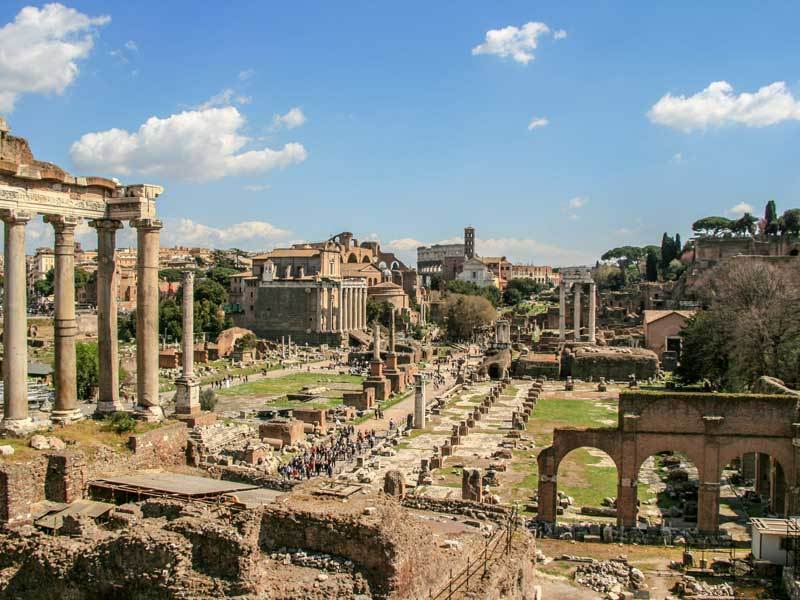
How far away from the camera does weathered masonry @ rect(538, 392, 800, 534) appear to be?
20234mm

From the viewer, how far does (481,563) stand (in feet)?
41.4

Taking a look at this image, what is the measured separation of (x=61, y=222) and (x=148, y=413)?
16.8 feet

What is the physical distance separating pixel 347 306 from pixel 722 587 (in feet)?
256

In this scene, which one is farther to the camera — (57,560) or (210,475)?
(210,475)

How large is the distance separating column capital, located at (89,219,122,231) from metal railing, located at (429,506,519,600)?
12052 mm

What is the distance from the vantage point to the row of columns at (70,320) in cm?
1634

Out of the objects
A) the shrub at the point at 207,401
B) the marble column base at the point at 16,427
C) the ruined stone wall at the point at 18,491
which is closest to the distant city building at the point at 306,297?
the shrub at the point at 207,401

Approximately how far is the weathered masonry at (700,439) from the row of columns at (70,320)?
1139 cm

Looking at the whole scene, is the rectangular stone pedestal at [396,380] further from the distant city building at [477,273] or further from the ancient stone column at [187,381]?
the distant city building at [477,273]

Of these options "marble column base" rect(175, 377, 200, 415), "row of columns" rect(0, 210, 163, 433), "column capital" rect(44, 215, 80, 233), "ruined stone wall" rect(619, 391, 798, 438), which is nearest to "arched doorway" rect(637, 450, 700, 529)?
"ruined stone wall" rect(619, 391, 798, 438)

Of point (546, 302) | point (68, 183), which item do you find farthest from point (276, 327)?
point (68, 183)

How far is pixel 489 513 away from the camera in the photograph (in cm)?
1641

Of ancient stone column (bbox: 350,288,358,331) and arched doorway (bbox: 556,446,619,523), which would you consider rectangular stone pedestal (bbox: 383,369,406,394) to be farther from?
ancient stone column (bbox: 350,288,358,331)

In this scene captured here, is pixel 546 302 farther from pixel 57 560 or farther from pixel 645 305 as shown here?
pixel 57 560
